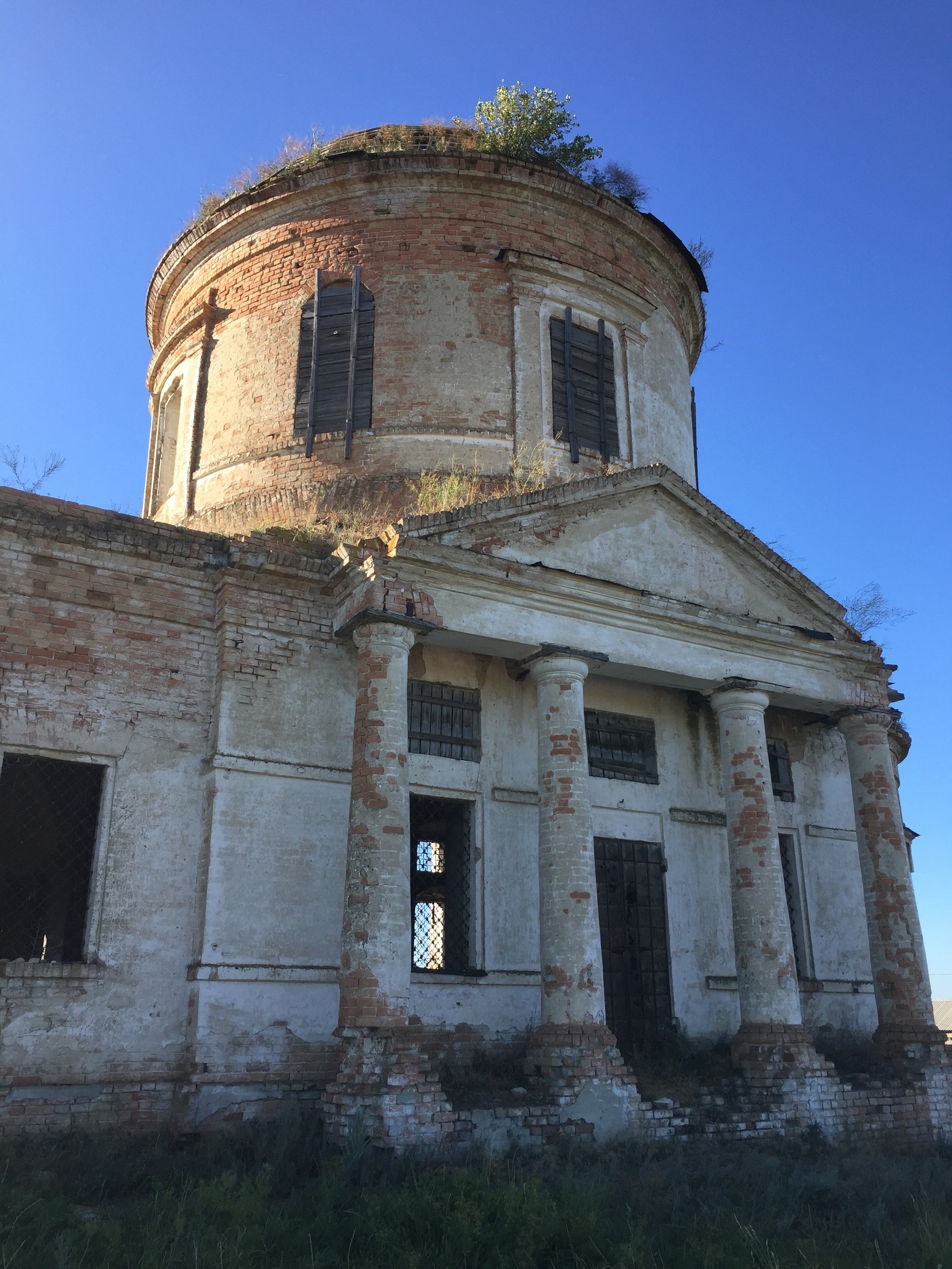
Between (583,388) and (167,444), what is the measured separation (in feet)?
20.1

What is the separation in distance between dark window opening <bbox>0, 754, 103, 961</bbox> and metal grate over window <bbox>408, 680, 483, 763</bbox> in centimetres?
314

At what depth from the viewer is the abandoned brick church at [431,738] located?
29.1 feet

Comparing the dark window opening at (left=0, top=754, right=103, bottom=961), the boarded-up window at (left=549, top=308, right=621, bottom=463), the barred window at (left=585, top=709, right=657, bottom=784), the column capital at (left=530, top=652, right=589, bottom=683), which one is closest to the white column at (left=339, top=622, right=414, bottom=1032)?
the column capital at (left=530, top=652, right=589, bottom=683)

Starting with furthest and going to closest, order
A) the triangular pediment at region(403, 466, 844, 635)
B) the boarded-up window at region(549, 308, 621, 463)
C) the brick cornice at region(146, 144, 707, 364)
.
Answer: the brick cornice at region(146, 144, 707, 364), the boarded-up window at region(549, 308, 621, 463), the triangular pediment at region(403, 466, 844, 635)

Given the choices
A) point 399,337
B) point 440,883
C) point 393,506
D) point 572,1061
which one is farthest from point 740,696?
point 399,337

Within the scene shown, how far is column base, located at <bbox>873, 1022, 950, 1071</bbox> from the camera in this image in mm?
11164

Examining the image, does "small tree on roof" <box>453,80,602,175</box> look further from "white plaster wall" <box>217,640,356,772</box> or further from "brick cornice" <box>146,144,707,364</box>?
"white plaster wall" <box>217,640,356,772</box>

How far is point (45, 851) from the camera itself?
11.1 m

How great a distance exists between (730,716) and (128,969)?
6.61 m

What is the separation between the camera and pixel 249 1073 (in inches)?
348

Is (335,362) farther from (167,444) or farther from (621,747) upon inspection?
(621,747)

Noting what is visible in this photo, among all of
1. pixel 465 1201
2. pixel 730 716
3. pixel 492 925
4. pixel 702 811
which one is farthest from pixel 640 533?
pixel 465 1201

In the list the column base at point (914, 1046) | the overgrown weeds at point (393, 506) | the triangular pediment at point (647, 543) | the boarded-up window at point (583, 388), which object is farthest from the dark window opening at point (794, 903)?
the boarded-up window at point (583, 388)

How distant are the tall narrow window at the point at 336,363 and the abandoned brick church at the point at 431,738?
0.05m
